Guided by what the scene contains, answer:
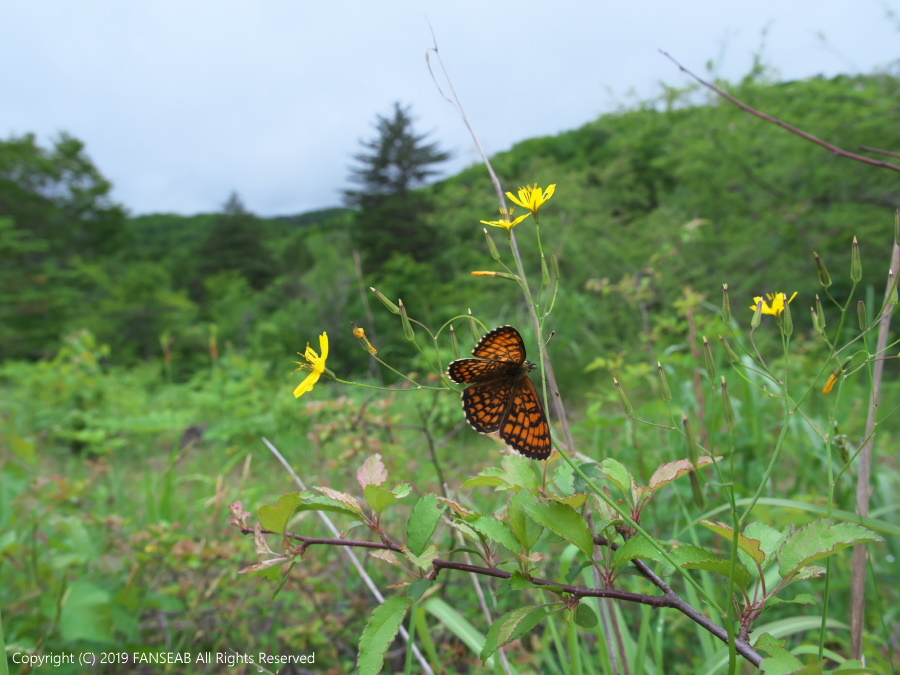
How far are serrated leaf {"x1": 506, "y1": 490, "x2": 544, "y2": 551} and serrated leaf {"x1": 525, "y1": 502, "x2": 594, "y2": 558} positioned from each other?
0.02 m

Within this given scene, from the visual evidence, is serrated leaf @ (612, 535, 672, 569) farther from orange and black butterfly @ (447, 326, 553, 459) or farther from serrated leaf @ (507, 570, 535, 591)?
orange and black butterfly @ (447, 326, 553, 459)

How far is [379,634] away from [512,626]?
13cm

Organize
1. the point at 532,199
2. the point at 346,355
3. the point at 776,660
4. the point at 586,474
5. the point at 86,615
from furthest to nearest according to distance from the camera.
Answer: the point at 346,355
the point at 86,615
the point at 532,199
the point at 586,474
the point at 776,660

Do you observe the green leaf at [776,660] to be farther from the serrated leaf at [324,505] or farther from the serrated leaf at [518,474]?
the serrated leaf at [324,505]

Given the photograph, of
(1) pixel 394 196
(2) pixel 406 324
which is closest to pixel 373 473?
(2) pixel 406 324

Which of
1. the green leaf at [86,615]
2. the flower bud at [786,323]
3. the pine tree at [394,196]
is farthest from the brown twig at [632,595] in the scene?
the pine tree at [394,196]

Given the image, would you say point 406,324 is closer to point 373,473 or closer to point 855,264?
point 373,473

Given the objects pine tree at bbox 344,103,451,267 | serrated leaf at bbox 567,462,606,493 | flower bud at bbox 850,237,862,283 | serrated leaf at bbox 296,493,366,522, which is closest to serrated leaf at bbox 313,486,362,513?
serrated leaf at bbox 296,493,366,522

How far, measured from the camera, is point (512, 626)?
50 cm

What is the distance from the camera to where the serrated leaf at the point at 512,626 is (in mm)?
483

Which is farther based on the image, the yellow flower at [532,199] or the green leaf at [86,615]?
the green leaf at [86,615]

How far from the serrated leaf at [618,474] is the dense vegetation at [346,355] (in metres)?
0.26

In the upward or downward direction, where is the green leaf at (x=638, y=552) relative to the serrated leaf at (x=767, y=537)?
upward

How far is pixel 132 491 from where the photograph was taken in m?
2.85
